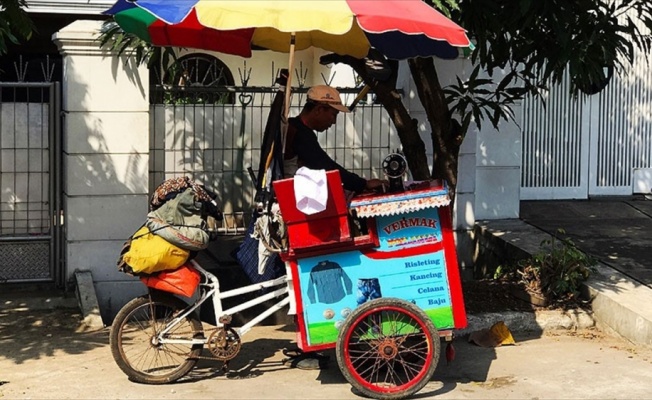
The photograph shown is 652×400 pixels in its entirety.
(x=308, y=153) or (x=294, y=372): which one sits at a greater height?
(x=308, y=153)

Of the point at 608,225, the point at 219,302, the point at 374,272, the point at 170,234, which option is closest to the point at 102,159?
the point at 170,234

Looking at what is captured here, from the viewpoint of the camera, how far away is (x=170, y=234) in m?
6.23

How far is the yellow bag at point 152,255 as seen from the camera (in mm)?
6184

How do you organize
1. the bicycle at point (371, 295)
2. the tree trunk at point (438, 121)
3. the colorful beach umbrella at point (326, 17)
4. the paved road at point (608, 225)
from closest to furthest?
the colorful beach umbrella at point (326, 17) < the bicycle at point (371, 295) < the tree trunk at point (438, 121) < the paved road at point (608, 225)

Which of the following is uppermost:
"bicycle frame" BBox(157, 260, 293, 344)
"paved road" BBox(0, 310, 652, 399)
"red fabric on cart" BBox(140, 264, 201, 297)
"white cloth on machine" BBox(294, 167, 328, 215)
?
"white cloth on machine" BBox(294, 167, 328, 215)

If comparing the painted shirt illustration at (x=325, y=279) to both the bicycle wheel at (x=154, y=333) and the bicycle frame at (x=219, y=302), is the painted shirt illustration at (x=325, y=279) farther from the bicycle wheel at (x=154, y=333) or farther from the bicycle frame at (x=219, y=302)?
the bicycle wheel at (x=154, y=333)

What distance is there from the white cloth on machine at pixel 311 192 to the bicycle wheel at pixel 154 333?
122 cm

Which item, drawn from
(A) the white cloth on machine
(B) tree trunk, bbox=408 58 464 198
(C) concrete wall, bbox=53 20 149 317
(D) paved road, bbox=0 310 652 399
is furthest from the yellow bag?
(B) tree trunk, bbox=408 58 464 198

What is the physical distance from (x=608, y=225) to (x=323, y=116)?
4.52m

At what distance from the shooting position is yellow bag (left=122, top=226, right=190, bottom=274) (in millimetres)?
6184

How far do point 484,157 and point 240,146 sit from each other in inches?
102

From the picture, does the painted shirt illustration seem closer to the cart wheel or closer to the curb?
the cart wheel

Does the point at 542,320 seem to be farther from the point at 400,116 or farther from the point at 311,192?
the point at 311,192

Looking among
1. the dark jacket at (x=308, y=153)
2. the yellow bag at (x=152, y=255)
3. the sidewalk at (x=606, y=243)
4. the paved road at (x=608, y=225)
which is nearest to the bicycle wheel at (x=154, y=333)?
the yellow bag at (x=152, y=255)
